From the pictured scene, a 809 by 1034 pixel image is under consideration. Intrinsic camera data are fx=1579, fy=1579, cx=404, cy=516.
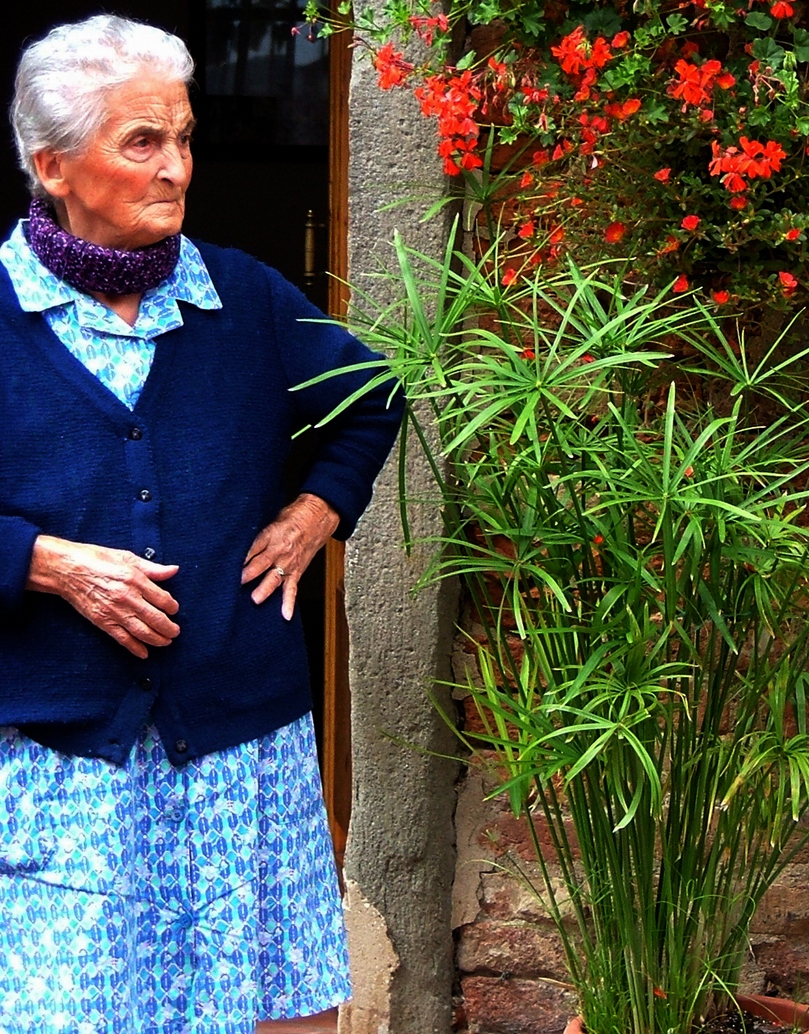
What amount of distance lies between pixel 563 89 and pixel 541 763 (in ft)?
3.58

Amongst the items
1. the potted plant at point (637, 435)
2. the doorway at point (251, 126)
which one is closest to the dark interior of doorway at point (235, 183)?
the doorway at point (251, 126)

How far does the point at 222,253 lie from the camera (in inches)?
93.0

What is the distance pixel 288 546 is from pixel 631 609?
497 millimetres

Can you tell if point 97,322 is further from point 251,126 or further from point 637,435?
point 251,126

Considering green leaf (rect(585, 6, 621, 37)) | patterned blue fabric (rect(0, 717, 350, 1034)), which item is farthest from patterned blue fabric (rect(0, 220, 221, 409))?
green leaf (rect(585, 6, 621, 37))

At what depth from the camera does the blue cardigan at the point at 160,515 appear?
2100mm

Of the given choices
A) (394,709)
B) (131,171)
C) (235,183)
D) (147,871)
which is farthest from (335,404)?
(235,183)

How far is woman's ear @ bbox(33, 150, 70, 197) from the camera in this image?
2.15 meters

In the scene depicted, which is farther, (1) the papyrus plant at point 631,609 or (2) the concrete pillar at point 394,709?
(2) the concrete pillar at point 394,709

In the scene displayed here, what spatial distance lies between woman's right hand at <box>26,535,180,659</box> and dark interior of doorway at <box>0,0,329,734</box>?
165 inches

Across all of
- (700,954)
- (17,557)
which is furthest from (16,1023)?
(700,954)

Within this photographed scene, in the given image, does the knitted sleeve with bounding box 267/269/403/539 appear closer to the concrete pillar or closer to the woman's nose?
the woman's nose

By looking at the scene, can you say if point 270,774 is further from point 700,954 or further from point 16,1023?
point 700,954

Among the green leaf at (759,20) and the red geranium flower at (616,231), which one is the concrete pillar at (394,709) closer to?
the red geranium flower at (616,231)
